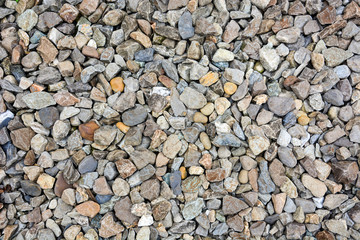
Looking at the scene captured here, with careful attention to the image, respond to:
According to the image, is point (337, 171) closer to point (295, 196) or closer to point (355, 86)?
point (295, 196)

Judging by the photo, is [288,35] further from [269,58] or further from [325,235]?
[325,235]

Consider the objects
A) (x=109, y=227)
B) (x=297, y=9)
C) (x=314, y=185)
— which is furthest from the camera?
(x=297, y=9)

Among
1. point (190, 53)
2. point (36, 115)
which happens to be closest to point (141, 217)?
point (36, 115)

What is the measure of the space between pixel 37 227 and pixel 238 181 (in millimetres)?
1332

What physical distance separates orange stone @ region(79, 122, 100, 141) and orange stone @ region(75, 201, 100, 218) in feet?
1.35

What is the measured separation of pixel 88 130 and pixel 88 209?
497 mm

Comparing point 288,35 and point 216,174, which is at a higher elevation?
point 288,35

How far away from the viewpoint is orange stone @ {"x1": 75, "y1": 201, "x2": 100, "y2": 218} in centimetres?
191

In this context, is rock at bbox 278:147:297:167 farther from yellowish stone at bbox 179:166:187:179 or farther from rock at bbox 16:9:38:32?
rock at bbox 16:9:38:32

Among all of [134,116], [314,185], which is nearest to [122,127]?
[134,116]

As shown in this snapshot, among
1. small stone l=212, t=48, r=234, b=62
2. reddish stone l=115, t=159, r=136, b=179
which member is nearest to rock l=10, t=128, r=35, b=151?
reddish stone l=115, t=159, r=136, b=179

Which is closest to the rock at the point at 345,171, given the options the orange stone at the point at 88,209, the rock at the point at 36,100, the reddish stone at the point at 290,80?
the reddish stone at the point at 290,80

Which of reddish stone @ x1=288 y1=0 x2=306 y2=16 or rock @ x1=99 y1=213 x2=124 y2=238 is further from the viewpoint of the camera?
reddish stone @ x1=288 y1=0 x2=306 y2=16

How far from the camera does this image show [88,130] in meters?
1.96
